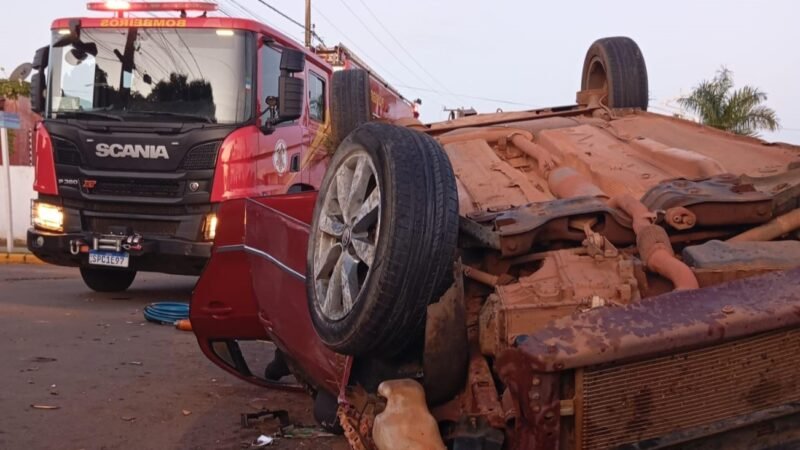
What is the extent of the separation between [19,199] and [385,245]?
16.9 m

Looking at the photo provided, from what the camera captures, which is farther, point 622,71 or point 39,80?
point 39,80

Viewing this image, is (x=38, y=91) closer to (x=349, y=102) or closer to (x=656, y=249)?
(x=349, y=102)

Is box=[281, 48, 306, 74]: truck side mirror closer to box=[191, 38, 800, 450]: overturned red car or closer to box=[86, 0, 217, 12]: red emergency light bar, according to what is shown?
box=[86, 0, 217, 12]: red emergency light bar

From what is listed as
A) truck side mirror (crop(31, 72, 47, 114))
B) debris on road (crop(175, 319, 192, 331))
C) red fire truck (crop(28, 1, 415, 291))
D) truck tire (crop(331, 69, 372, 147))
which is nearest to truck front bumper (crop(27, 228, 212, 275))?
red fire truck (crop(28, 1, 415, 291))

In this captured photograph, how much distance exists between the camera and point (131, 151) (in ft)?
28.0

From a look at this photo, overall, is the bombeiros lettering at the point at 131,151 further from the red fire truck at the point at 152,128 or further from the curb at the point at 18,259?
the curb at the point at 18,259

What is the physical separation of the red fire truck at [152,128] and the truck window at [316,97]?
1.02 meters

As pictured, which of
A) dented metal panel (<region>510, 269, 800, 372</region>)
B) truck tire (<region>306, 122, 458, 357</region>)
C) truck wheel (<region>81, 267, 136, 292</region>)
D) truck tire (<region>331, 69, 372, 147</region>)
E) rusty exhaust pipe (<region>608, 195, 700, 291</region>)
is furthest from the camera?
truck wheel (<region>81, 267, 136, 292</region>)

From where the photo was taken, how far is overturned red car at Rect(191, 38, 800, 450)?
2.39 meters

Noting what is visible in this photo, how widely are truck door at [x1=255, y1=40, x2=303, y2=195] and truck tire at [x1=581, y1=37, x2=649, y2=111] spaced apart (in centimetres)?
383

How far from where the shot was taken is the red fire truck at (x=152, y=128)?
8508 mm

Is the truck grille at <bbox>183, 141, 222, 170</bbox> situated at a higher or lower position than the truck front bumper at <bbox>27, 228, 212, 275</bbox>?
higher

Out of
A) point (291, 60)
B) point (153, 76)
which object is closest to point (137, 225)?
point (153, 76)

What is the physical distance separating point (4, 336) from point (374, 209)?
5.03 metres
